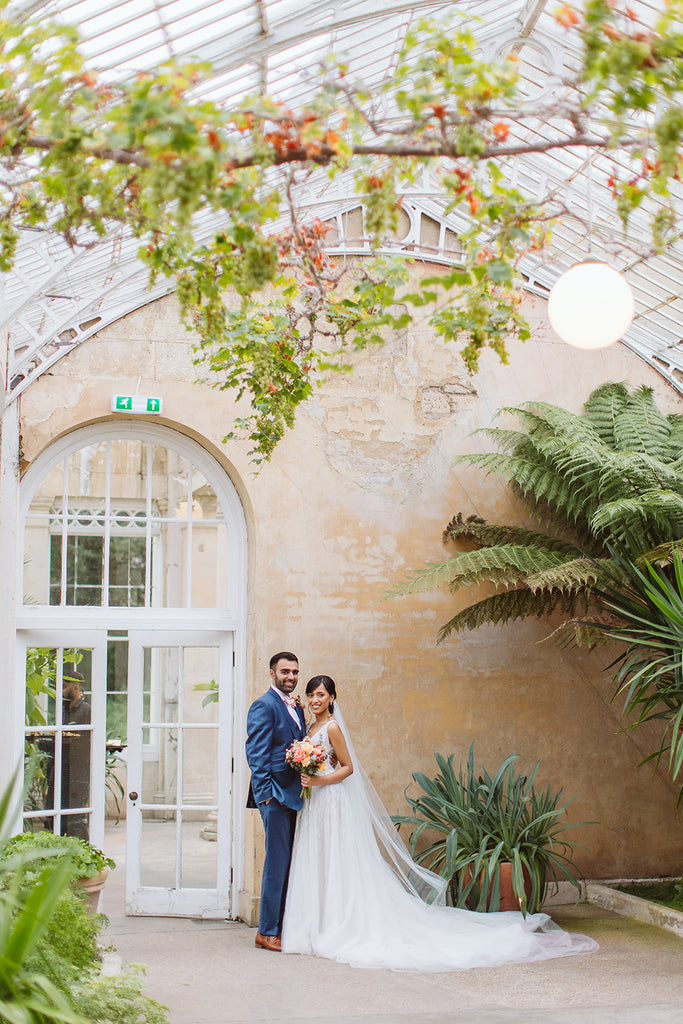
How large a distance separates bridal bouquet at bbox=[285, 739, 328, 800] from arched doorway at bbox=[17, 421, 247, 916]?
1082 millimetres

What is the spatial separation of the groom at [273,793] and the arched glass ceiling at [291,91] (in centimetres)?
276

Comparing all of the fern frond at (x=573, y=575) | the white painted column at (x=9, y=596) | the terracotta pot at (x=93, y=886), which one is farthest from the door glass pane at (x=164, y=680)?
the fern frond at (x=573, y=575)

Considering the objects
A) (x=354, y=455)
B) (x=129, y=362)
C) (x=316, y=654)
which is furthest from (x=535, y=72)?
(x=316, y=654)

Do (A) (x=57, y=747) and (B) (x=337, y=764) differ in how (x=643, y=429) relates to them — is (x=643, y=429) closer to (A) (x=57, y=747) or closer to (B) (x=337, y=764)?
(B) (x=337, y=764)

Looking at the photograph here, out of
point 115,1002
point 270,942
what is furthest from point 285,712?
point 115,1002

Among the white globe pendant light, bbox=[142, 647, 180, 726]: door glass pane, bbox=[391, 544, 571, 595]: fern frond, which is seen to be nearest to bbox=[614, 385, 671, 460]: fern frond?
bbox=[391, 544, 571, 595]: fern frond

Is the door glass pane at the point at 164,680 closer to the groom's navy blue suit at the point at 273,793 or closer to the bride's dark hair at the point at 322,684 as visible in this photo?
the groom's navy blue suit at the point at 273,793

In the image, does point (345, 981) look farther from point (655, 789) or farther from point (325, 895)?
point (655, 789)

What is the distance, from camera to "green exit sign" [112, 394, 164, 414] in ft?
24.0

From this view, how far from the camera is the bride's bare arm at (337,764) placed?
6477 millimetres

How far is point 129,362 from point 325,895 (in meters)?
3.87

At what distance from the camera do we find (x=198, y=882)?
734cm

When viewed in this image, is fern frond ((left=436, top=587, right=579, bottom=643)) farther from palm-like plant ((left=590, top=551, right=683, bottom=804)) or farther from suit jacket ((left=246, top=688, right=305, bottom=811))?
suit jacket ((left=246, top=688, right=305, bottom=811))

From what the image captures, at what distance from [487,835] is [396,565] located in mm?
2047
